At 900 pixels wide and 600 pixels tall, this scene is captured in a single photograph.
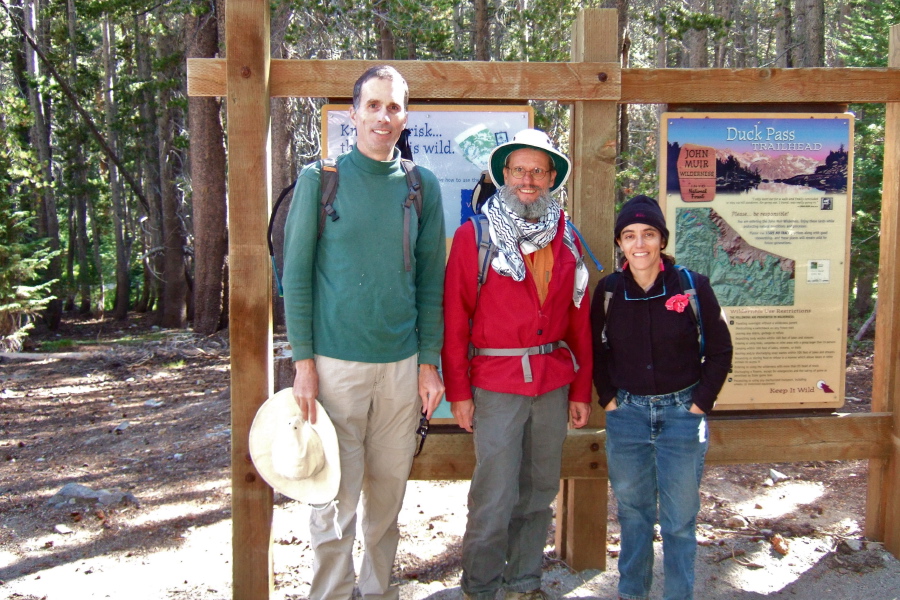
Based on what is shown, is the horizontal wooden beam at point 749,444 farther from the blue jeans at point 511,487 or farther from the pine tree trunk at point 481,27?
the pine tree trunk at point 481,27

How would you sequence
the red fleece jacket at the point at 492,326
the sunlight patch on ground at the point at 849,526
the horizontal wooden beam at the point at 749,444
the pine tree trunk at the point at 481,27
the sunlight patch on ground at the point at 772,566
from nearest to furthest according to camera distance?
the red fleece jacket at the point at 492,326 < the horizontal wooden beam at the point at 749,444 < the sunlight patch on ground at the point at 772,566 < the sunlight patch on ground at the point at 849,526 < the pine tree trunk at the point at 481,27

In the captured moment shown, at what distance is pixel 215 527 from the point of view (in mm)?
4875

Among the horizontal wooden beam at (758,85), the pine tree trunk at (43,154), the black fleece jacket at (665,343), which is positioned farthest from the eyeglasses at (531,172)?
the pine tree trunk at (43,154)

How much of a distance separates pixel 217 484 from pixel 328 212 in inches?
137

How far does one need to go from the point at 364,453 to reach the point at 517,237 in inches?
45.5

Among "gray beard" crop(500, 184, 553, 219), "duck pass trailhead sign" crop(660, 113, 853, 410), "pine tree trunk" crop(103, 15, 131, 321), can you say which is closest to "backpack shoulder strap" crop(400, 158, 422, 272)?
"gray beard" crop(500, 184, 553, 219)

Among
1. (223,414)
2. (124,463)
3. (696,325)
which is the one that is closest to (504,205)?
(696,325)

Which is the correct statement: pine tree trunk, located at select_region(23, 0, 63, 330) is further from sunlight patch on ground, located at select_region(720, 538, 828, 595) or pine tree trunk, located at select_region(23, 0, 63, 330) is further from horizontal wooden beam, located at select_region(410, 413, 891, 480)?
sunlight patch on ground, located at select_region(720, 538, 828, 595)

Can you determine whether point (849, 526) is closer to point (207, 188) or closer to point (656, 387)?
point (656, 387)

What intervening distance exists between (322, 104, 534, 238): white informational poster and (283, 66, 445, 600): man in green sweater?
0.68 meters

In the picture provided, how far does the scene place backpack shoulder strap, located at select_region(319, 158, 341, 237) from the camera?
3.08m

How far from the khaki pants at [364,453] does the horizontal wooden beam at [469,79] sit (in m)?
1.36

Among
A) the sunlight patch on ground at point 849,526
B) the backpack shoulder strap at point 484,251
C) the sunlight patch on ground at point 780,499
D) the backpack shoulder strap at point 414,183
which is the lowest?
the sunlight patch on ground at point 780,499

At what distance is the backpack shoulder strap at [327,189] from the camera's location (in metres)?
3.08
